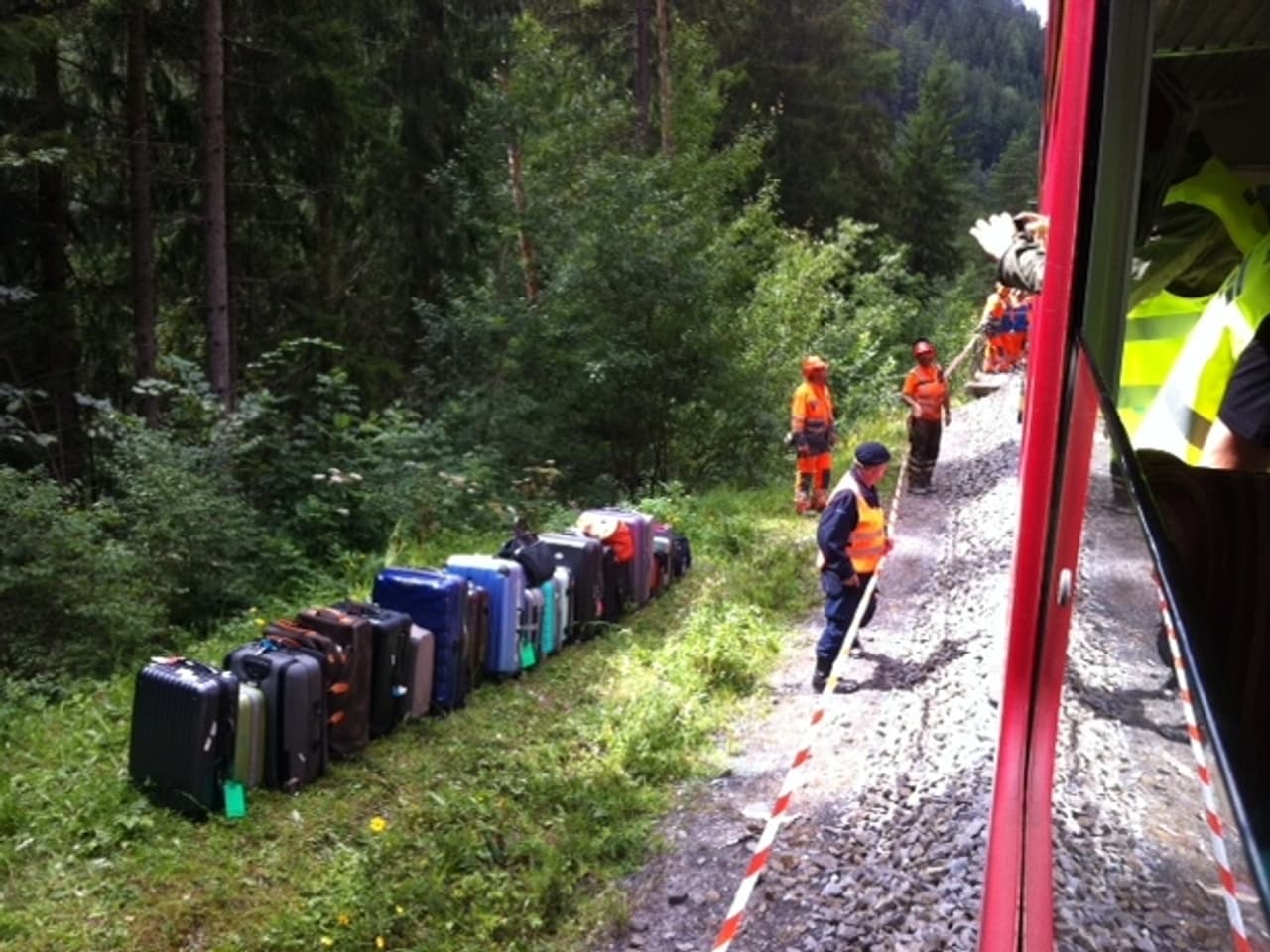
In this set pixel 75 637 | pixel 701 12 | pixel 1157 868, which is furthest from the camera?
pixel 701 12

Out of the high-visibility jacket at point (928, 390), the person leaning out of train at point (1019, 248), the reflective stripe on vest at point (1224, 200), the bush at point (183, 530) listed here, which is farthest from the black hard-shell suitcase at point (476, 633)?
the reflective stripe on vest at point (1224, 200)

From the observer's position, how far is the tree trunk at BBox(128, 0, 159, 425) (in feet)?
42.4

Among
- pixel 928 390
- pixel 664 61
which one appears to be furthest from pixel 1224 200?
pixel 664 61

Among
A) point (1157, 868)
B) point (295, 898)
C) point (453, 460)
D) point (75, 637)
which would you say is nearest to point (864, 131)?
point (453, 460)

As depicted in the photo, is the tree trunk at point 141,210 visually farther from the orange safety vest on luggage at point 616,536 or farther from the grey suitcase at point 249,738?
the grey suitcase at point 249,738

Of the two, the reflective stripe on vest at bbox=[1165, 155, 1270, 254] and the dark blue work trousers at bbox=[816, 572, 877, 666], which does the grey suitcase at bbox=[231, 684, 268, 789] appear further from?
the reflective stripe on vest at bbox=[1165, 155, 1270, 254]

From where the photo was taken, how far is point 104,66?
1297 cm

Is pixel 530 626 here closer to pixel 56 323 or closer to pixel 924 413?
pixel 924 413

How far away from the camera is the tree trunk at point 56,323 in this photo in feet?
40.4

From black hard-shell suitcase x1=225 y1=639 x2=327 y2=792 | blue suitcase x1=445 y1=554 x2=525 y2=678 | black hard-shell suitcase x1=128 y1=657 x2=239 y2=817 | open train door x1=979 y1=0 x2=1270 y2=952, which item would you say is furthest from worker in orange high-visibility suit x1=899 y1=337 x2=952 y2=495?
open train door x1=979 y1=0 x2=1270 y2=952

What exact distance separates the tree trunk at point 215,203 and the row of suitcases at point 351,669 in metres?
5.25

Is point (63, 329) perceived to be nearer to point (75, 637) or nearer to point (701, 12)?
point (75, 637)

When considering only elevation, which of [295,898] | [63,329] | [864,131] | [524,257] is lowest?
[295,898]

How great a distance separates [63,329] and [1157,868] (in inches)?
539
